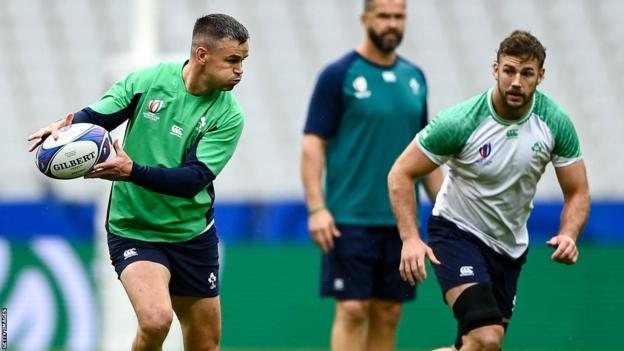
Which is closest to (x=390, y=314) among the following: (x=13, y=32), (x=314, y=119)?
(x=314, y=119)

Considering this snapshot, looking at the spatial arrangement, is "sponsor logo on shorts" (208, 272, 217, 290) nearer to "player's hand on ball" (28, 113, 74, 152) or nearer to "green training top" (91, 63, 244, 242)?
"green training top" (91, 63, 244, 242)

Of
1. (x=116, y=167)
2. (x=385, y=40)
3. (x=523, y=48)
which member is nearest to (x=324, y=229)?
(x=385, y=40)

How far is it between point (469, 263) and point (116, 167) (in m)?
2.18

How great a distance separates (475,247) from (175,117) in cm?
196

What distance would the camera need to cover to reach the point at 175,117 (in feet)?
22.7

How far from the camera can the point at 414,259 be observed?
6992 mm

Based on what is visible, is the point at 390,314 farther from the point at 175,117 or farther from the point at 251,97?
the point at 251,97

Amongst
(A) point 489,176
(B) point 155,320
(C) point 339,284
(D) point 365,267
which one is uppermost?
(A) point 489,176

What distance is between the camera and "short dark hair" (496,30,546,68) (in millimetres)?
6805

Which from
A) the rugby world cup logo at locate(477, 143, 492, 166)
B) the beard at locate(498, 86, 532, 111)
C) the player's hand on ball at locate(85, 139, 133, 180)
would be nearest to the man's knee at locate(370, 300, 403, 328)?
the rugby world cup logo at locate(477, 143, 492, 166)

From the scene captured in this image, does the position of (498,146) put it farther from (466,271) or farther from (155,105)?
(155,105)

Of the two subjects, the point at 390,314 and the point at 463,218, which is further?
the point at 390,314

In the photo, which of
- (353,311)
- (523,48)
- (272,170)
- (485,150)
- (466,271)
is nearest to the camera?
(523,48)

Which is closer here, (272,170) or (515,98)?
(515,98)
